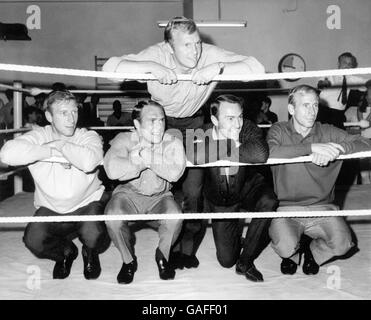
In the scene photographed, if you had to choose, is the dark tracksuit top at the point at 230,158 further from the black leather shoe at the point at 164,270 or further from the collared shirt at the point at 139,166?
the black leather shoe at the point at 164,270

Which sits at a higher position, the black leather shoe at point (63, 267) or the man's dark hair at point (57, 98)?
the man's dark hair at point (57, 98)

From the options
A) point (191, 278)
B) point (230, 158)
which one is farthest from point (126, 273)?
point (230, 158)

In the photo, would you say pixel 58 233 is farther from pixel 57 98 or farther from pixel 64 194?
pixel 57 98

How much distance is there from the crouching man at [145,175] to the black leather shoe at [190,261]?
0.15 m

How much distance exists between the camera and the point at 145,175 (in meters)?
2.09

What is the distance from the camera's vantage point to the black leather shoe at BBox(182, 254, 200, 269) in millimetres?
2237

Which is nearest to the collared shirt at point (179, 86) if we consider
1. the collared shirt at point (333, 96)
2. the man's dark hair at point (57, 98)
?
the man's dark hair at point (57, 98)

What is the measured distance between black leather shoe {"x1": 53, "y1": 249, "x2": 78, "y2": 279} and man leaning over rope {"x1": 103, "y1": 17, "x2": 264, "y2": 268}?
56 cm

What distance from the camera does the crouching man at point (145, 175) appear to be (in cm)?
189

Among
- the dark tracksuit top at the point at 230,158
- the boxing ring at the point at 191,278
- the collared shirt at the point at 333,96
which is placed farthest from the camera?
the collared shirt at the point at 333,96

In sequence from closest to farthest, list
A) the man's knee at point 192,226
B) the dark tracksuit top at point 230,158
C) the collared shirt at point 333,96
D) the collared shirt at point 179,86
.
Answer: the dark tracksuit top at point 230,158
the collared shirt at point 179,86
the man's knee at point 192,226
the collared shirt at point 333,96

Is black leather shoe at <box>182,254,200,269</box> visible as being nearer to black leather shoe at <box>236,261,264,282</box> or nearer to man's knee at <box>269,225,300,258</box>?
black leather shoe at <box>236,261,264,282</box>

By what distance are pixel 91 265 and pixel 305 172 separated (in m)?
1.07

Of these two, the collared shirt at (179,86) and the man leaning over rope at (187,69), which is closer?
the man leaning over rope at (187,69)
